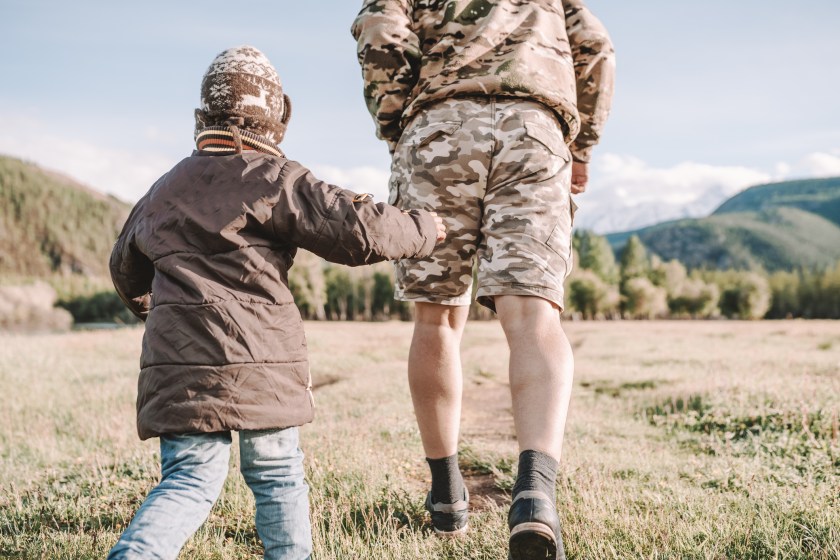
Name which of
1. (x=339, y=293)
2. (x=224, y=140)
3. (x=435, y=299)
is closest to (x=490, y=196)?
(x=435, y=299)

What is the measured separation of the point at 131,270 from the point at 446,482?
166 cm

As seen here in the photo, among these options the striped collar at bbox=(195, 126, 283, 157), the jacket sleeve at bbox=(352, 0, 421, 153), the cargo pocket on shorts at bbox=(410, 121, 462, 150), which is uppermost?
the jacket sleeve at bbox=(352, 0, 421, 153)

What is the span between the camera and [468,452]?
4270mm

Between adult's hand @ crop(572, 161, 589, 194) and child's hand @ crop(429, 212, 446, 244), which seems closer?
child's hand @ crop(429, 212, 446, 244)

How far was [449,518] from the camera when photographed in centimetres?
280

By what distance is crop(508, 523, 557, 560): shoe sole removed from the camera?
1.90 m

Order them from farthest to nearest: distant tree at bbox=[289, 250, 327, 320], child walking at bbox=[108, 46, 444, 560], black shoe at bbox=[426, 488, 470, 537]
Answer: distant tree at bbox=[289, 250, 327, 320], black shoe at bbox=[426, 488, 470, 537], child walking at bbox=[108, 46, 444, 560]

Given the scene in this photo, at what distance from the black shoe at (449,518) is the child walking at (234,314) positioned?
73 cm

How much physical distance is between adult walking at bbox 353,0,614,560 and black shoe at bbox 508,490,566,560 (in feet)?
0.80

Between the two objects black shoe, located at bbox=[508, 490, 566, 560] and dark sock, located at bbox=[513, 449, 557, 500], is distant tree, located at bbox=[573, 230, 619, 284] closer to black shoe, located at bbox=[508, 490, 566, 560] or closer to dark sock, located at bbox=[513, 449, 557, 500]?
dark sock, located at bbox=[513, 449, 557, 500]

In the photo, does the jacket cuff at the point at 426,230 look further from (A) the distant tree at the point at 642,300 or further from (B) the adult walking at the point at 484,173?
(A) the distant tree at the point at 642,300

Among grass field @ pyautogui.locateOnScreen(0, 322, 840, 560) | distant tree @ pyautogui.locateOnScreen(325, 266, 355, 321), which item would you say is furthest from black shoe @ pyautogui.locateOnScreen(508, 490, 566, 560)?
distant tree @ pyautogui.locateOnScreen(325, 266, 355, 321)

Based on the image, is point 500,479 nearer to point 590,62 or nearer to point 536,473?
point 536,473

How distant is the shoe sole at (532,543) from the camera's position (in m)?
1.90
